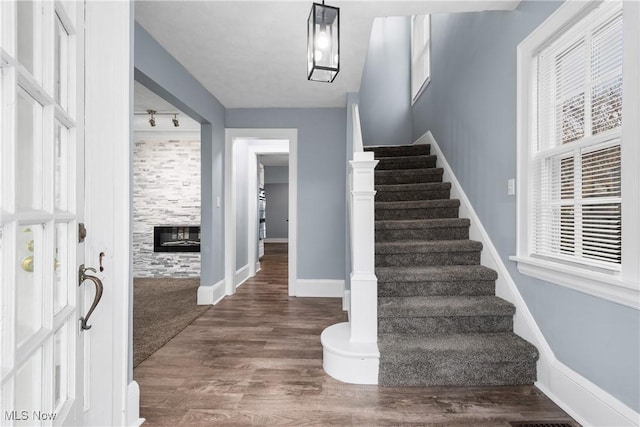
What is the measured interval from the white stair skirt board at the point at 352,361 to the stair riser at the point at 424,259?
2.67 ft

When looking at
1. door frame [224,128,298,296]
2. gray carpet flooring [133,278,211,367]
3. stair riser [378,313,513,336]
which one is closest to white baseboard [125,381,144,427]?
gray carpet flooring [133,278,211,367]

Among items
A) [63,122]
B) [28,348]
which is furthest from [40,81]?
[28,348]

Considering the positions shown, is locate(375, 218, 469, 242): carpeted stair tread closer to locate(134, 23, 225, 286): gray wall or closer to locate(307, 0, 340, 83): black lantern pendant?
locate(307, 0, 340, 83): black lantern pendant

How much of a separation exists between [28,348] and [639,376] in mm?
2085

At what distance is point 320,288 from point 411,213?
5.22 ft

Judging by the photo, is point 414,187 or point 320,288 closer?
point 414,187

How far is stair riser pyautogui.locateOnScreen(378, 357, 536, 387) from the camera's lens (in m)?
2.04

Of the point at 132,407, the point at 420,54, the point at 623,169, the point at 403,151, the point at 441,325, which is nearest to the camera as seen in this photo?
the point at 623,169

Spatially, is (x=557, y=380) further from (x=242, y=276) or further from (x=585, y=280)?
(x=242, y=276)

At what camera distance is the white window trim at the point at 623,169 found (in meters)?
1.39

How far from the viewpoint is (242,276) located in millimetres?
5168

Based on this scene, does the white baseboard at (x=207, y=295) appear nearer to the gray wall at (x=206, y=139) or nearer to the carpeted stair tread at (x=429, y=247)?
the gray wall at (x=206, y=139)

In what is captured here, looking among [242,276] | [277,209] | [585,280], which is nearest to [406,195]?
[585,280]

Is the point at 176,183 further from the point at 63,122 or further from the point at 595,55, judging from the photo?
the point at 595,55
